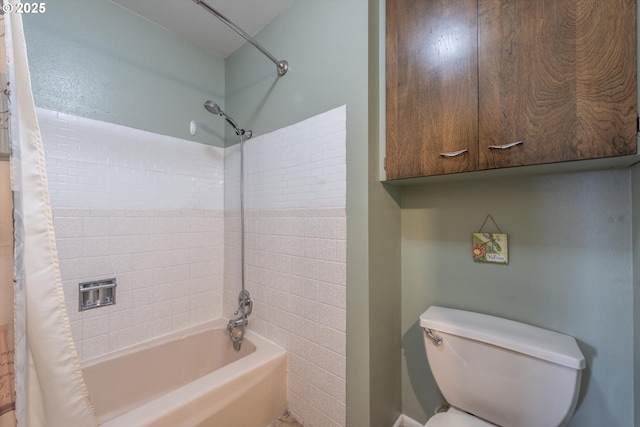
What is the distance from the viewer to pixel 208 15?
1532 mm

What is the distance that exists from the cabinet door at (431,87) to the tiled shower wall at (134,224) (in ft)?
4.47

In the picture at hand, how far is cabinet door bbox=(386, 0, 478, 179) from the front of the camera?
0.98 m

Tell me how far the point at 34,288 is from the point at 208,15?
5.39 feet

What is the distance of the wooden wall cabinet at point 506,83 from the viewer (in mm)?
752

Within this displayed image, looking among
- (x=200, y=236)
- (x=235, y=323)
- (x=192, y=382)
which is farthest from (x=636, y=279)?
(x=200, y=236)

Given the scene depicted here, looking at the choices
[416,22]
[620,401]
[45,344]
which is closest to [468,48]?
[416,22]

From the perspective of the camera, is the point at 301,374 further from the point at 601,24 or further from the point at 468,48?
the point at 601,24

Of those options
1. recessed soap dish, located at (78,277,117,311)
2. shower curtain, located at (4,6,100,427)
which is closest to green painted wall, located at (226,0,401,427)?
shower curtain, located at (4,6,100,427)

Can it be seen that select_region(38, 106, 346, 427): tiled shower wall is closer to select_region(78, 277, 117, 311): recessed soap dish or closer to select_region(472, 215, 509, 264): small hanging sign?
select_region(78, 277, 117, 311): recessed soap dish

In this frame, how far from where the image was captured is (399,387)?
1.42 metres

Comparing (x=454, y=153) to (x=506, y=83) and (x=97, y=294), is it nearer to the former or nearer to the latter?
(x=506, y=83)

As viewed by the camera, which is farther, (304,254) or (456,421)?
(304,254)

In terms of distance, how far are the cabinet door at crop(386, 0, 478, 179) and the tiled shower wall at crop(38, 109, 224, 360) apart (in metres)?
1.36

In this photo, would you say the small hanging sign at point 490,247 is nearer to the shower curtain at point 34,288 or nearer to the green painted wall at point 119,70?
the shower curtain at point 34,288
